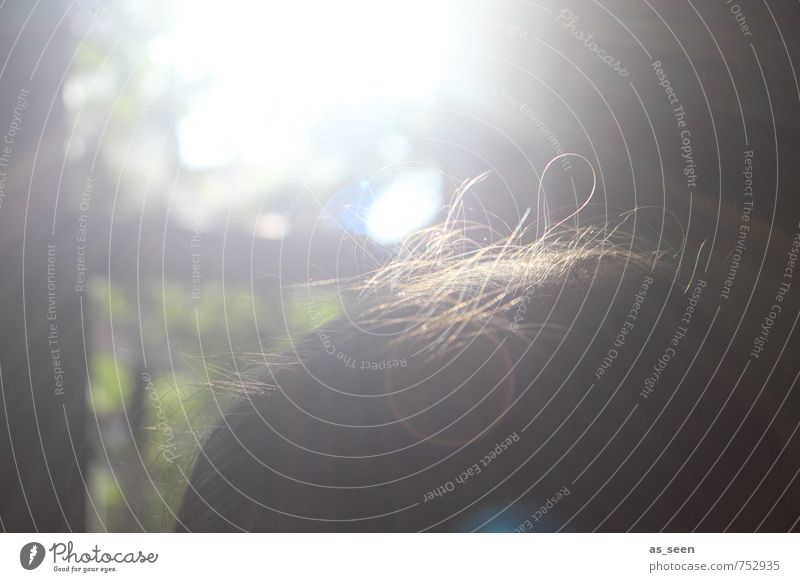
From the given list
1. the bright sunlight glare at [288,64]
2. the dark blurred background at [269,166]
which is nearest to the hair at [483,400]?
the dark blurred background at [269,166]

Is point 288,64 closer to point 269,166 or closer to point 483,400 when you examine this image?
point 269,166

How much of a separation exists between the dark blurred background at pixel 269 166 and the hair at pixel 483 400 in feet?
0.16

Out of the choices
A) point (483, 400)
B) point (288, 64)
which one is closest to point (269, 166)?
point (288, 64)

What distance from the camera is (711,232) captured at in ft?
3.60

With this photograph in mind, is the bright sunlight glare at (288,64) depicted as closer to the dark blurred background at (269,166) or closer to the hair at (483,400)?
the dark blurred background at (269,166)

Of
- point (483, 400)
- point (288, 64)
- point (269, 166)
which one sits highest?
point (288, 64)

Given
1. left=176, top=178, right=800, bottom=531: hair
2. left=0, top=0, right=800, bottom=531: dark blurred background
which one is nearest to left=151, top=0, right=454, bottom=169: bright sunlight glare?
left=0, top=0, right=800, bottom=531: dark blurred background

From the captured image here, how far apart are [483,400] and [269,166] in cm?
51

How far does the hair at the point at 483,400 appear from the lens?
1.07 m

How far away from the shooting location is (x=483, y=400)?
1092mm
